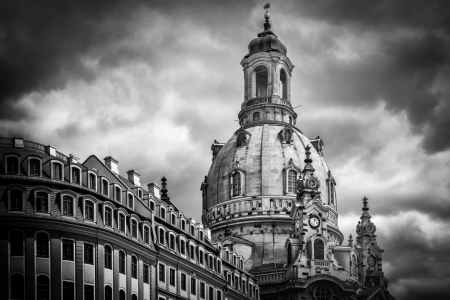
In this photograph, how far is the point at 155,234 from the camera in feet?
304

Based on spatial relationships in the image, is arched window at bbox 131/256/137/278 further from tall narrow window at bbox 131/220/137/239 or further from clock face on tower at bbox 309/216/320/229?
clock face on tower at bbox 309/216/320/229

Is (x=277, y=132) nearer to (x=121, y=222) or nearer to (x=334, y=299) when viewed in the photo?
(x=334, y=299)

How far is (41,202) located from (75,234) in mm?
3813

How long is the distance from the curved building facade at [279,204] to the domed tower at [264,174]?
16 cm

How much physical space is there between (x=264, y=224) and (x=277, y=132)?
17286 mm

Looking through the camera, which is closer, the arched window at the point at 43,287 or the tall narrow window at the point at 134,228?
the arched window at the point at 43,287

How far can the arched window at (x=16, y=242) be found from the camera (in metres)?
77.4

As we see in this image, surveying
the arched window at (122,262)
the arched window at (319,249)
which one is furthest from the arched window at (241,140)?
the arched window at (122,262)

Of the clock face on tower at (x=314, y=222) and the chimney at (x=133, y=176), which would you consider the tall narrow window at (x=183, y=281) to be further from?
the clock face on tower at (x=314, y=222)

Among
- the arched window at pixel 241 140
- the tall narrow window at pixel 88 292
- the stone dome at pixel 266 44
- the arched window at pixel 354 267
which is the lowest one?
the tall narrow window at pixel 88 292

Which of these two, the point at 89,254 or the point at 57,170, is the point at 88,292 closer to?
the point at 89,254

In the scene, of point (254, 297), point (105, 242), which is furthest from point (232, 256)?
point (105, 242)

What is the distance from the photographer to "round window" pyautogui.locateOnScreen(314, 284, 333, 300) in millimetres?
143875

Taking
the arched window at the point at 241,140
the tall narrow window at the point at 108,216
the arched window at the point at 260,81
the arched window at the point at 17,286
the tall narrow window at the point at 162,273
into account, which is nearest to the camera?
the arched window at the point at 17,286
